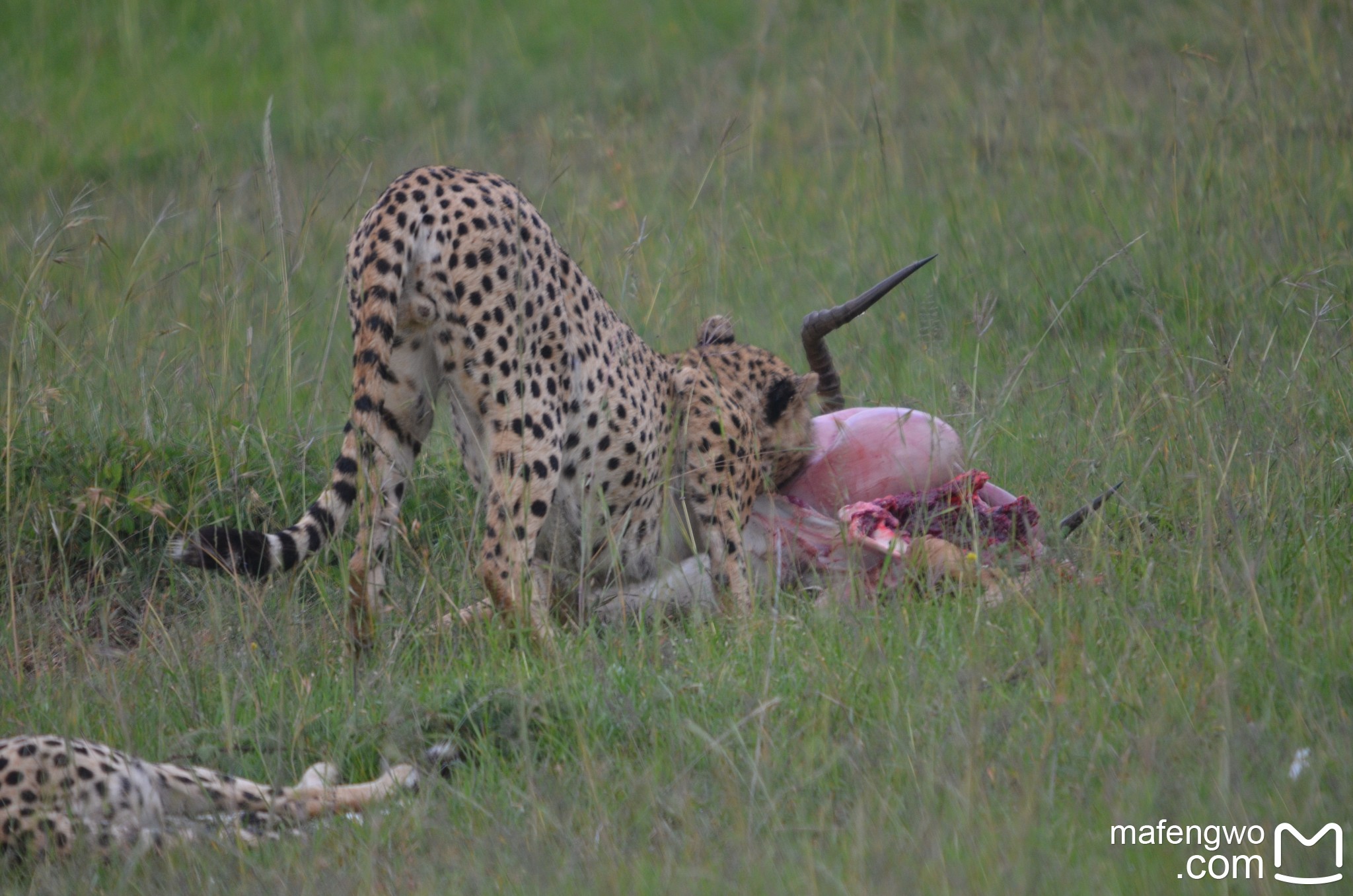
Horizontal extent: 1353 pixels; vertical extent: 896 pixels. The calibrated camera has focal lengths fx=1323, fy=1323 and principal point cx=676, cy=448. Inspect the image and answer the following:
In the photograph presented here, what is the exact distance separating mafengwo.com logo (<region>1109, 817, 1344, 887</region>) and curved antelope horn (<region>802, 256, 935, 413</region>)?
7.65 feet

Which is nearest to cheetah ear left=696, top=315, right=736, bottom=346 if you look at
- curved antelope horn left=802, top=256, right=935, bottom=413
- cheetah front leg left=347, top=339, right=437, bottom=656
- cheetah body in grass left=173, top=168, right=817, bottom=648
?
curved antelope horn left=802, top=256, right=935, bottom=413

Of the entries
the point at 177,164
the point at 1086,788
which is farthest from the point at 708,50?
the point at 1086,788

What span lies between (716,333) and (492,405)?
1.66m

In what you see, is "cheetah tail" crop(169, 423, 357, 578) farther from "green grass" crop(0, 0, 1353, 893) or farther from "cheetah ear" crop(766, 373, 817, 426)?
"cheetah ear" crop(766, 373, 817, 426)

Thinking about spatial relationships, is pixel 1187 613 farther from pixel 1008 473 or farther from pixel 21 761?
pixel 21 761

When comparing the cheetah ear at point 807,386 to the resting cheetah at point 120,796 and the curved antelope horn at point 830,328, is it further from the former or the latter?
the resting cheetah at point 120,796

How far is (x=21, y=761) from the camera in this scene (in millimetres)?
3135

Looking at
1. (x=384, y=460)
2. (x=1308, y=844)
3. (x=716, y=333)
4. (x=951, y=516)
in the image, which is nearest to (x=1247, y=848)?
(x=1308, y=844)

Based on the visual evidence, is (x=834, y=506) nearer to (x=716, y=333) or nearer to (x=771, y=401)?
(x=771, y=401)

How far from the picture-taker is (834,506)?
4949 mm

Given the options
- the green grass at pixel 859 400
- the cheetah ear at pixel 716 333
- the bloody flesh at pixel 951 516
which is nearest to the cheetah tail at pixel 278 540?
the green grass at pixel 859 400

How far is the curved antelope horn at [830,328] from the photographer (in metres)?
4.57

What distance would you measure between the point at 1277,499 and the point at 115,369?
4323 millimetres

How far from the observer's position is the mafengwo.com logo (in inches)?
90.2
